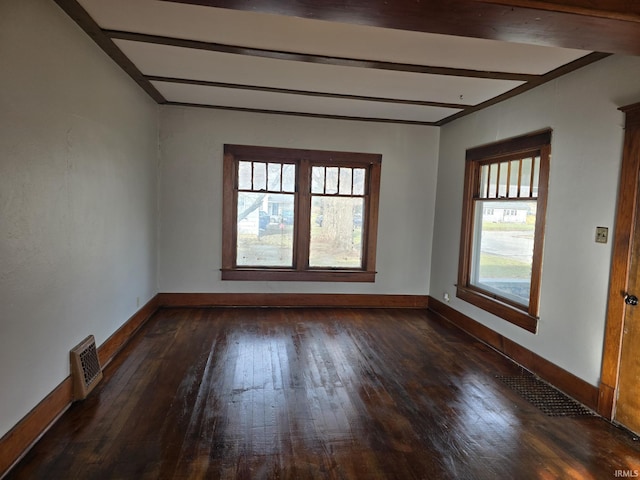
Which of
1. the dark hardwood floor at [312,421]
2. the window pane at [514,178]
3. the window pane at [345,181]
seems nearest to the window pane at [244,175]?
the window pane at [345,181]

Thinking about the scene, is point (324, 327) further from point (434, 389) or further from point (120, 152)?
point (120, 152)

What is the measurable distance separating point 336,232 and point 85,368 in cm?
362

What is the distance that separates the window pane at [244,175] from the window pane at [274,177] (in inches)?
11.3

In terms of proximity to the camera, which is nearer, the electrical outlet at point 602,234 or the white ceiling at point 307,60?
the white ceiling at point 307,60

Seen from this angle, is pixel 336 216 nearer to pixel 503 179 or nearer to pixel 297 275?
pixel 297 275

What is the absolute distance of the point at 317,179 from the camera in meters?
5.67

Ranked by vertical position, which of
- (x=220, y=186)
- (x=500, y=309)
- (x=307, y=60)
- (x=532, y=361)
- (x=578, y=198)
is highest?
(x=307, y=60)

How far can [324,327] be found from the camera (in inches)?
190

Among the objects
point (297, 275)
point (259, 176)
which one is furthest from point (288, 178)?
point (297, 275)

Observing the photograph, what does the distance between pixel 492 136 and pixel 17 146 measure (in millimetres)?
4336

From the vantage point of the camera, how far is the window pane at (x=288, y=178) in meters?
5.59

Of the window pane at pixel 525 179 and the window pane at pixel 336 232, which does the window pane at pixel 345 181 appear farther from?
the window pane at pixel 525 179

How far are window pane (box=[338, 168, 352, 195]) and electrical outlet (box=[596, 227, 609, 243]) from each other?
326 cm

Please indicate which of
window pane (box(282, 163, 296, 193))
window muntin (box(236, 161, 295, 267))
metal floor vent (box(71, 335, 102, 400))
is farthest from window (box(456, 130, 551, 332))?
metal floor vent (box(71, 335, 102, 400))
